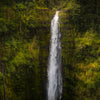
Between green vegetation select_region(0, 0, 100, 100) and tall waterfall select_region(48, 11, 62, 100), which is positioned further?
tall waterfall select_region(48, 11, 62, 100)

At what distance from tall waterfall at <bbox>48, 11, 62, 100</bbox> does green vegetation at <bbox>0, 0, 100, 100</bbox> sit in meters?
0.27

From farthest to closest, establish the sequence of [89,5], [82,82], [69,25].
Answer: [69,25] → [89,5] → [82,82]

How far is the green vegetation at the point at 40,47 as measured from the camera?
16.9 feet

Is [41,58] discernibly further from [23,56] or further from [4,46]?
[4,46]

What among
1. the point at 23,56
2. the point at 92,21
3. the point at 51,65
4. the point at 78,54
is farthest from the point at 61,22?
the point at 23,56

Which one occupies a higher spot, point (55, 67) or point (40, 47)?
point (40, 47)

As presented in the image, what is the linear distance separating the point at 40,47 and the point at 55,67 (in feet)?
5.10

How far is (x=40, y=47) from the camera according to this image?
595 centimetres

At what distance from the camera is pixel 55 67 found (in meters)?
5.96

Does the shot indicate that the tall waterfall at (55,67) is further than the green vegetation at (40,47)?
Yes

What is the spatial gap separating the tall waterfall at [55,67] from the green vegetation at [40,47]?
0.87 ft

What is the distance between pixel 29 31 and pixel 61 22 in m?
2.06

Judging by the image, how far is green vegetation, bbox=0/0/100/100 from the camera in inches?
203

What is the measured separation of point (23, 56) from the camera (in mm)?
5668
